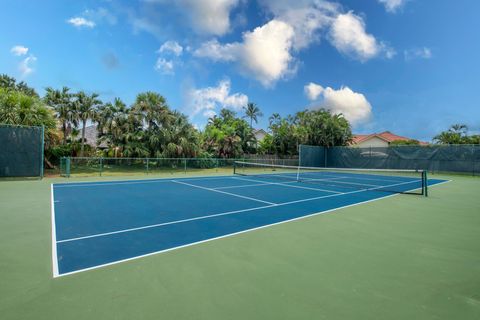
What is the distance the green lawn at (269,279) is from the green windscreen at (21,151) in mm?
11055

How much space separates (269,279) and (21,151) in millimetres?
16430

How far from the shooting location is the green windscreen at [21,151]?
13.8 meters

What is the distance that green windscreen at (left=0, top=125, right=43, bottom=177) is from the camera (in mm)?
13828

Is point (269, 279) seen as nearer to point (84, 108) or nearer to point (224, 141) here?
point (84, 108)

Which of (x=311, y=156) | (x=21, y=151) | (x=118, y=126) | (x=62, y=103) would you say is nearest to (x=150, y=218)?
(x=21, y=151)

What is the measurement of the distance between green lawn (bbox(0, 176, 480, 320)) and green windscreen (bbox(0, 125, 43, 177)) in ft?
36.3

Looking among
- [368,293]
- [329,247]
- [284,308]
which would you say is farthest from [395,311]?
[329,247]

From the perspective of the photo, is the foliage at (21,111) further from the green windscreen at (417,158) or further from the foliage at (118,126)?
the green windscreen at (417,158)

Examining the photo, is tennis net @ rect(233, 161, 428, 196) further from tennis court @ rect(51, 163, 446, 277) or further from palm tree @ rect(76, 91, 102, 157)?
palm tree @ rect(76, 91, 102, 157)

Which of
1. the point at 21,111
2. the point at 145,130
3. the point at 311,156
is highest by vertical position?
the point at 21,111

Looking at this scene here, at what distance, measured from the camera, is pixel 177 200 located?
28.4ft

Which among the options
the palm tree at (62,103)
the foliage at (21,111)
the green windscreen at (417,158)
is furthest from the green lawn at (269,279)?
the green windscreen at (417,158)

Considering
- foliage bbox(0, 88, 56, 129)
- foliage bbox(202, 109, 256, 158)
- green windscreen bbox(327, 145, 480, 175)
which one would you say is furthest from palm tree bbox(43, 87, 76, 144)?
green windscreen bbox(327, 145, 480, 175)

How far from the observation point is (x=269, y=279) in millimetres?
3307
